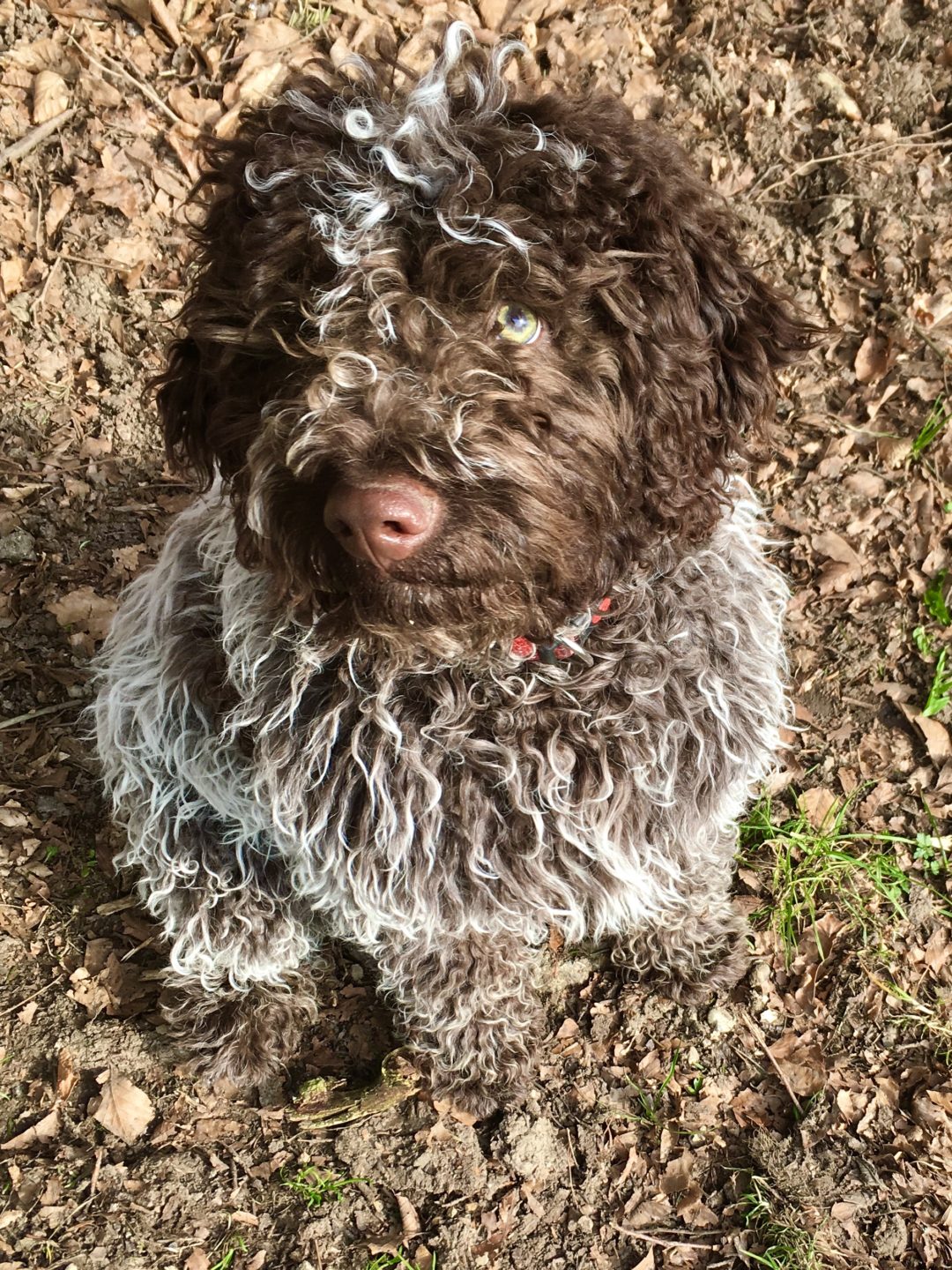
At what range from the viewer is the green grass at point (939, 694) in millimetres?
4027

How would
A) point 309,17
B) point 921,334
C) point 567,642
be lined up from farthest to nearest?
point 309,17
point 921,334
point 567,642

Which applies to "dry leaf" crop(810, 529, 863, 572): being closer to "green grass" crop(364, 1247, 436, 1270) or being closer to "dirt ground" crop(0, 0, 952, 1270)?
"dirt ground" crop(0, 0, 952, 1270)

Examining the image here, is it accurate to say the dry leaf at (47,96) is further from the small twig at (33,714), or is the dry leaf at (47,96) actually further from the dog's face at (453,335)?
the dog's face at (453,335)

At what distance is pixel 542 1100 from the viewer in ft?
11.4

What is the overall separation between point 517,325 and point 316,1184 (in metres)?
2.77

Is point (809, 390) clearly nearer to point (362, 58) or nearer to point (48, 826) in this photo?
point (362, 58)

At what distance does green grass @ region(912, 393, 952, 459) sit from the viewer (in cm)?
436

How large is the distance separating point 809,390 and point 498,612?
3.04 m

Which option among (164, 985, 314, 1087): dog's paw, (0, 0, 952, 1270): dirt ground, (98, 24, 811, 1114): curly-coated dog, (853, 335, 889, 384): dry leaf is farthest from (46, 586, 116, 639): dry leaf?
(853, 335, 889, 384): dry leaf

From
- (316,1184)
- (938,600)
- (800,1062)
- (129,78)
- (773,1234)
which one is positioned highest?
(938,600)

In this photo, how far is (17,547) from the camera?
4238mm

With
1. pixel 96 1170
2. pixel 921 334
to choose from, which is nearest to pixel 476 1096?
pixel 96 1170

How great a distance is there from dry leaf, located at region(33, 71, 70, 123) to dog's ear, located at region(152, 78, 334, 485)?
9.13 ft

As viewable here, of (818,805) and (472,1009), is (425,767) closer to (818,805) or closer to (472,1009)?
(472,1009)
